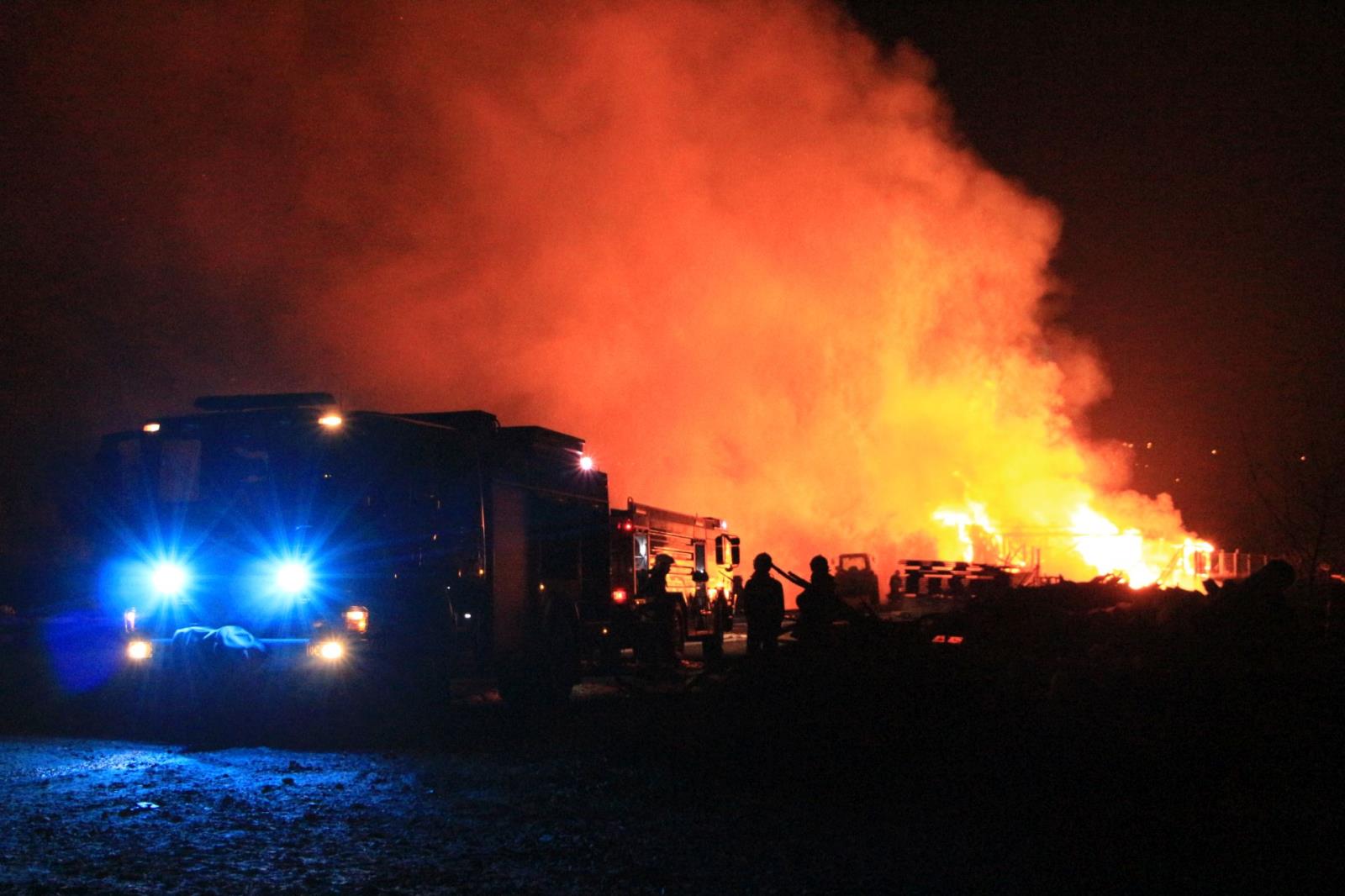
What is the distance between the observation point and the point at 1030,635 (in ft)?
39.1

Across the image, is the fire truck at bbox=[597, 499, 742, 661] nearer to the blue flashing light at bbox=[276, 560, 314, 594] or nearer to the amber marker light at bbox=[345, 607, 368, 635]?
the amber marker light at bbox=[345, 607, 368, 635]

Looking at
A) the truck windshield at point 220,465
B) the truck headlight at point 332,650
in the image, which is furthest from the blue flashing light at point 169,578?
the truck headlight at point 332,650

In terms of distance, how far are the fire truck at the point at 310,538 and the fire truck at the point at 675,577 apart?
11.8ft

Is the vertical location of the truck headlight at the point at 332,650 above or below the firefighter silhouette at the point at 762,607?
below

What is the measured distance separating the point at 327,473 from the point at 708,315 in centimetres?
2567

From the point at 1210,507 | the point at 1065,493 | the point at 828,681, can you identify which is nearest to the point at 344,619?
the point at 828,681

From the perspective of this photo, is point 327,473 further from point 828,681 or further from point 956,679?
point 956,679

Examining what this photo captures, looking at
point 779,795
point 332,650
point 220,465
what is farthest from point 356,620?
point 779,795

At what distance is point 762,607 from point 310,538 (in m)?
4.54

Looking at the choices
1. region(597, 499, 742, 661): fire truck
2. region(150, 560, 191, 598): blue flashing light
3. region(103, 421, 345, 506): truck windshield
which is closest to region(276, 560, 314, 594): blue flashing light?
region(103, 421, 345, 506): truck windshield

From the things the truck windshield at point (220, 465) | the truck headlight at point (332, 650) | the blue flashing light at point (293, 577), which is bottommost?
the truck headlight at point (332, 650)

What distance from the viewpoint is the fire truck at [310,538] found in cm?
1075

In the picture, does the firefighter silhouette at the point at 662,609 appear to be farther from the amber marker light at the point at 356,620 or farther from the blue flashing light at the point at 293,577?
the blue flashing light at the point at 293,577

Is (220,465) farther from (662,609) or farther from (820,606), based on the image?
(662,609)
